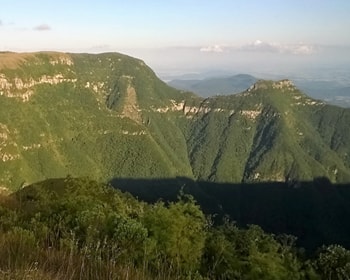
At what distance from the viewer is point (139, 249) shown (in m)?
9.18

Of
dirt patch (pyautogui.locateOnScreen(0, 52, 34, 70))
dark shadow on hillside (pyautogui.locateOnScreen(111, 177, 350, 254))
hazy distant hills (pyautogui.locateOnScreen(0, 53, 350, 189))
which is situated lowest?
dark shadow on hillside (pyautogui.locateOnScreen(111, 177, 350, 254))

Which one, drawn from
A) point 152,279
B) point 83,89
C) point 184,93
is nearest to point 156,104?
point 184,93

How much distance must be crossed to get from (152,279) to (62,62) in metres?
168

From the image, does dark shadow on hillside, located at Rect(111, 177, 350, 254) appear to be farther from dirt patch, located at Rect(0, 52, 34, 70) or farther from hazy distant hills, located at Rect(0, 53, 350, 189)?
dirt patch, located at Rect(0, 52, 34, 70)

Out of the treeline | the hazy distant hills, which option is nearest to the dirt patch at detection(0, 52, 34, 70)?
the hazy distant hills

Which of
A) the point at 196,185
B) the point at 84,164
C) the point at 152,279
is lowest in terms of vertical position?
the point at 196,185

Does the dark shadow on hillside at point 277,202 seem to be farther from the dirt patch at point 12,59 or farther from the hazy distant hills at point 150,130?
the dirt patch at point 12,59

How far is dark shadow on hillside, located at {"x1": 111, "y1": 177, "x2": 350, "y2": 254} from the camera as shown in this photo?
122m

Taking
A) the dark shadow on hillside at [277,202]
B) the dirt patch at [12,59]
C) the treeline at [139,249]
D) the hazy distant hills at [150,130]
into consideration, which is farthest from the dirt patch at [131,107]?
the treeline at [139,249]

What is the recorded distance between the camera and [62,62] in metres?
166

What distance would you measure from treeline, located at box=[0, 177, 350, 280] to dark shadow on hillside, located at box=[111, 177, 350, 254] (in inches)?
3774

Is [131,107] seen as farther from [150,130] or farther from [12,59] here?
[12,59]

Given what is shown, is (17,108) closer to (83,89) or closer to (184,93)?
(83,89)

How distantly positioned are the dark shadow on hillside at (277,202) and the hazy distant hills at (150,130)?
4.45m
